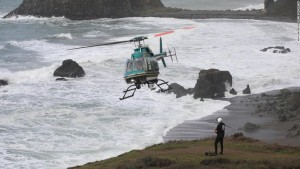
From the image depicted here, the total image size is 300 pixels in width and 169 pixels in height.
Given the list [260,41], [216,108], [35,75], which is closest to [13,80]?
[35,75]

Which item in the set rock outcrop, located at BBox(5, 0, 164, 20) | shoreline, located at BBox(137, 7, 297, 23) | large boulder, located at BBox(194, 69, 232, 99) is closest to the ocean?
large boulder, located at BBox(194, 69, 232, 99)

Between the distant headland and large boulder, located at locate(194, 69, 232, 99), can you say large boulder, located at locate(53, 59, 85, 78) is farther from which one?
the distant headland

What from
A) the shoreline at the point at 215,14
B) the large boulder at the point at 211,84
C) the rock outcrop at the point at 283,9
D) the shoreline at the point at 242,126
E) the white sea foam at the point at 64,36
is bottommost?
the shoreline at the point at 242,126

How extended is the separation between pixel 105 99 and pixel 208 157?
2055 cm

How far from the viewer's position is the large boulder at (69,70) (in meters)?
52.6

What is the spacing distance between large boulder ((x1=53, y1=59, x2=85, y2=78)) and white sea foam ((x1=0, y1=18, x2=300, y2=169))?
35.1 inches

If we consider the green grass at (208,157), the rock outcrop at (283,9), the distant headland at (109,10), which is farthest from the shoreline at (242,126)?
the distant headland at (109,10)

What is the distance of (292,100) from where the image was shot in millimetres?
37344

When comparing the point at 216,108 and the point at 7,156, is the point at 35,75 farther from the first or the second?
the point at 7,156

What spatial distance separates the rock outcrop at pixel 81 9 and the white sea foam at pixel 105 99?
120 ft

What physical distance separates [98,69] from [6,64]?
10.8 metres

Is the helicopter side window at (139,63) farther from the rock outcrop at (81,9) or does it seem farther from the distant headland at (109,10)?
the rock outcrop at (81,9)

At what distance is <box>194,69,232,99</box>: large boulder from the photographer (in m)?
43.4

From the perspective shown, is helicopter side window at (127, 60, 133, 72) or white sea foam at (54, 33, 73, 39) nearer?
helicopter side window at (127, 60, 133, 72)
